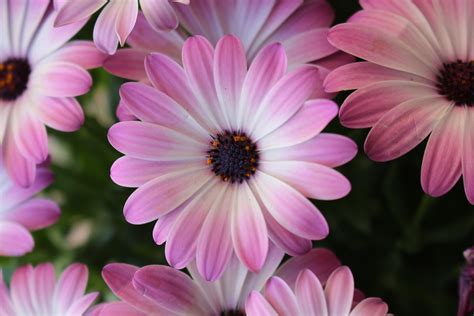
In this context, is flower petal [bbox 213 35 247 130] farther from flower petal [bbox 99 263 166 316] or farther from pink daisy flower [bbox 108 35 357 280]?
flower petal [bbox 99 263 166 316]

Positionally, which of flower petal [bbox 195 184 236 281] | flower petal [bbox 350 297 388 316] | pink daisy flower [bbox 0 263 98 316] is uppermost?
flower petal [bbox 195 184 236 281]

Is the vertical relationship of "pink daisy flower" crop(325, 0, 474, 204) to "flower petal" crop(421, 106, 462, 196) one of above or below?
above

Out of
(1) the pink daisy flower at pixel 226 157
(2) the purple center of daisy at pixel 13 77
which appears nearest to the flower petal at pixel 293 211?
(1) the pink daisy flower at pixel 226 157

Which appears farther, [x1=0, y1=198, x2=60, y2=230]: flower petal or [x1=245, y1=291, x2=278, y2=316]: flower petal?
[x1=0, y1=198, x2=60, y2=230]: flower petal

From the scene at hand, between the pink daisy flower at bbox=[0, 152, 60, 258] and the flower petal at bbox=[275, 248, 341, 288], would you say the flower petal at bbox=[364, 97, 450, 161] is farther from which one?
the pink daisy flower at bbox=[0, 152, 60, 258]

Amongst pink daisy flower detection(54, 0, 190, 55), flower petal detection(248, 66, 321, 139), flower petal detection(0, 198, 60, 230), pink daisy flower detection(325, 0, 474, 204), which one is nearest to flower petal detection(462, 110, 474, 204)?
pink daisy flower detection(325, 0, 474, 204)

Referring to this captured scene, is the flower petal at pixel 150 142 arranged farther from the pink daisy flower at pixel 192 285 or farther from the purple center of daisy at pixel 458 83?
the purple center of daisy at pixel 458 83

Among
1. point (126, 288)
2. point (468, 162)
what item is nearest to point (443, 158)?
point (468, 162)
